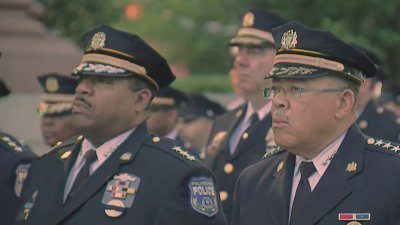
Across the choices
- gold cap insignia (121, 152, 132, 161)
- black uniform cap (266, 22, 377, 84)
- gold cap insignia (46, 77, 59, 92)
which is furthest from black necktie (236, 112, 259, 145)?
black uniform cap (266, 22, 377, 84)

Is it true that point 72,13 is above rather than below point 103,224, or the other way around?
above

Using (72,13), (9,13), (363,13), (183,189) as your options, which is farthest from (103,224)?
(363,13)

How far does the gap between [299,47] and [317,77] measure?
0.76ft

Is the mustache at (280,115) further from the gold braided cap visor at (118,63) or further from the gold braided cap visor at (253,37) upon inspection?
the gold braided cap visor at (253,37)

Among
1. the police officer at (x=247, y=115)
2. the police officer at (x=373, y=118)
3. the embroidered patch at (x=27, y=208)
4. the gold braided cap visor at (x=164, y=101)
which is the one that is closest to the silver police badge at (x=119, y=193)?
the embroidered patch at (x=27, y=208)

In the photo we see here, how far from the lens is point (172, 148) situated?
21.7ft

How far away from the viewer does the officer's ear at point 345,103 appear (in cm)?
612

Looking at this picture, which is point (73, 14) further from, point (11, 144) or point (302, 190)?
point (302, 190)

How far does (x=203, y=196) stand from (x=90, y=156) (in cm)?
85

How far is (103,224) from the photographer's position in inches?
249

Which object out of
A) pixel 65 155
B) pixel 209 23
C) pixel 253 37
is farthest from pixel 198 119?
pixel 209 23

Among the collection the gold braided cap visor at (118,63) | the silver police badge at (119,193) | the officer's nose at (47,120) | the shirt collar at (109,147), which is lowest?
the silver police badge at (119,193)

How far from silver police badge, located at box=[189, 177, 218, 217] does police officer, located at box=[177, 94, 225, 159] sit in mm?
6645

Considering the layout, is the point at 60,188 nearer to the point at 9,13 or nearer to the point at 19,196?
the point at 19,196
